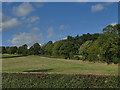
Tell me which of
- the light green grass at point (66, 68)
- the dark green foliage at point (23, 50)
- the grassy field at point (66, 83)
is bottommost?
the light green grass at point (66, 68)

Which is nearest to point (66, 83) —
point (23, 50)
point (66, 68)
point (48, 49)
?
point (66, 68)

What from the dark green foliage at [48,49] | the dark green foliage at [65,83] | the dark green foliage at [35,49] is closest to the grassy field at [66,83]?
the dark green foliage at [65,83]

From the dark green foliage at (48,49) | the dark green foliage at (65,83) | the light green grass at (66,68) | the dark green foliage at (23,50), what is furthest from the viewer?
the dark green foliage at (23,50)

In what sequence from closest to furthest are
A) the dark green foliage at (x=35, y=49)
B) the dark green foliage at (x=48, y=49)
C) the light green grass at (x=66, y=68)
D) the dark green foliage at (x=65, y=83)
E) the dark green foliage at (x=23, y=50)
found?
1. the dark green foliage at (x=65, y=83)
2. the light green grass at (x=66, y=68)
3. the dark green foliage at (x=48, y=49)
4. the dark green foliage at (x=35, y=49)
5. the dark green foliage at (x=23, y=50)

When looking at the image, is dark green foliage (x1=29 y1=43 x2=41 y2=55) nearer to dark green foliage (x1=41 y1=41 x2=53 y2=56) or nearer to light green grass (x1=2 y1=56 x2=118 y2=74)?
dark green foliage (x1=41 y1=41 x2=53 y2=56)

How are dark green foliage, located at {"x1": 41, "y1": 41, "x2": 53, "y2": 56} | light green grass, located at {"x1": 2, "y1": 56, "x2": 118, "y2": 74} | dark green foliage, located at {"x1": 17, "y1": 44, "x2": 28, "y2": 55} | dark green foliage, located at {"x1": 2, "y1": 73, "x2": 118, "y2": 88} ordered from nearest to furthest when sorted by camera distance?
dark green foliage, located at {"x1": 2, "y1": 73, "x2": 118, "y2": 88}
light green grass, located at {"x1": 2, "y1": 56, "x2": 118, "y2": 74}
dark green foliage, located at {"x1": 41, "y1": 41, "x2": 53, "y2": 56}
dark green foliage, located at {"x1": 17, "y1": 44, "x2": 28, "y2": 55}

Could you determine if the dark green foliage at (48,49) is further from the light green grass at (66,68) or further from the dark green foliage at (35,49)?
the light green grass at (66,68)

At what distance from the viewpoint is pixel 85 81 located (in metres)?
10.9

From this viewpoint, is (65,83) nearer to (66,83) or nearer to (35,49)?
(66,83)

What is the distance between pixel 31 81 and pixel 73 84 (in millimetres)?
3550

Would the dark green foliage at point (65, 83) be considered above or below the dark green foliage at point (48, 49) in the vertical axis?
below

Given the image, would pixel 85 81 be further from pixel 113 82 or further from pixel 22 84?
pixel 22 84

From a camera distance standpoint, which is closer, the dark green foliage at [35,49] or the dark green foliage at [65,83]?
the dark green foliage at [65,83]

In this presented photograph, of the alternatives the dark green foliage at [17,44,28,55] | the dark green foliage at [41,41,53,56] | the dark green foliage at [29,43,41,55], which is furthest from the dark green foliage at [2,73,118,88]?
the dark green foliage at [17,44,28,55]
